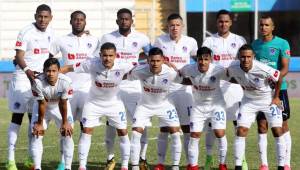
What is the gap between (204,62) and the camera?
10.5 metres

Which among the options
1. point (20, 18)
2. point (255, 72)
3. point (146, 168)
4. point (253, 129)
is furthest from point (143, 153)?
point (20, 18)

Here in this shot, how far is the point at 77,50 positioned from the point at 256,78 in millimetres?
2543

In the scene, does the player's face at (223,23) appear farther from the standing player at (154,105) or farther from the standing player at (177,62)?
the standing player at (154,105)

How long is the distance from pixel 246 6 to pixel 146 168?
685 inches

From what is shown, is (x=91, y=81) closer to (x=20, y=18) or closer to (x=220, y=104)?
(x=220, y=104)

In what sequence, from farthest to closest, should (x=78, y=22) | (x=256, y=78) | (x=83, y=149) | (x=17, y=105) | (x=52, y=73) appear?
(x=17, y=105), (x=78, y=22), (x=83, y=149), (x=256, y=78), (x=52, y=73)

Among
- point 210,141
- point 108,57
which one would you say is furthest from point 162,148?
point 108,57

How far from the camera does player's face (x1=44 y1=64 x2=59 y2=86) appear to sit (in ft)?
33.4

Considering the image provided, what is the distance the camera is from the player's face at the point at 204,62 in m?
10.5

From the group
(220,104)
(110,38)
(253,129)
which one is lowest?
(253,129)

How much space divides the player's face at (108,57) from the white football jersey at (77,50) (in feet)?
2.55

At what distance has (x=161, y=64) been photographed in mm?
10648

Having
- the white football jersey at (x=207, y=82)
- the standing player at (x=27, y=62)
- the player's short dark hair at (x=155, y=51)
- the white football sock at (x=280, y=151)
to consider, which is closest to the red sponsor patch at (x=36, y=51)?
the standing player at (x=27, y=62)

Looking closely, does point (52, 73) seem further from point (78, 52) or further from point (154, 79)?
point (154, 79)
